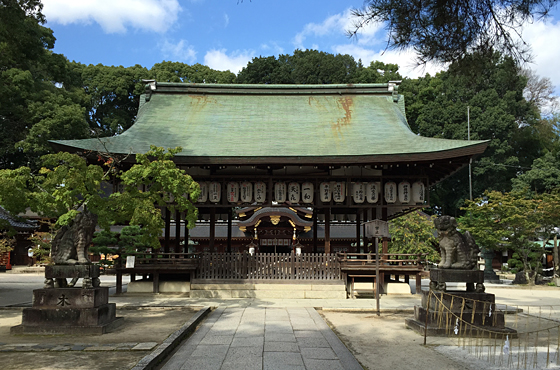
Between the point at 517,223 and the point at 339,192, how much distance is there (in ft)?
42.2

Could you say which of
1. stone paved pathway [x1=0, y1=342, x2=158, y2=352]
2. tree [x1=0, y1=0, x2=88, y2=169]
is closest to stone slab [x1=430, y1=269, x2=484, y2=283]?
stone paved pathway [x1=0, y1=342, x2=158, y2=352]

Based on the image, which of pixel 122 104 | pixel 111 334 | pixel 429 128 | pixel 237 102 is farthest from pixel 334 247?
pixel 122 104

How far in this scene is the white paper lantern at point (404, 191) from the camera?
1628 centimetres

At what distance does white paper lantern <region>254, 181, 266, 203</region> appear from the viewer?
1647 cm

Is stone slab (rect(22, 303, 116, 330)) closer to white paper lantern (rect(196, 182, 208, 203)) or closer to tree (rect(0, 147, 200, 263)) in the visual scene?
tree (rect(0, 147, 200, 263))

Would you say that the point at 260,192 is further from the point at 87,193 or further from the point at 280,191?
the point at 87,193

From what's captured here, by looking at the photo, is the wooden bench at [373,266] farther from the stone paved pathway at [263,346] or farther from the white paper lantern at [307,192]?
the stone paved pathway at [263,346]

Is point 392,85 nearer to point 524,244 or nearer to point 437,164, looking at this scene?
point 437,164

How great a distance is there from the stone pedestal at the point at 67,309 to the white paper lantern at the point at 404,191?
10.9 metres

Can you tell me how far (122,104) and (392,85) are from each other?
33.4m

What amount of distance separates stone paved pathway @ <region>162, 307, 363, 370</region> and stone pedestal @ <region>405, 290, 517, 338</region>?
84.8 inches

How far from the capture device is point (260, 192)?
16.5 m

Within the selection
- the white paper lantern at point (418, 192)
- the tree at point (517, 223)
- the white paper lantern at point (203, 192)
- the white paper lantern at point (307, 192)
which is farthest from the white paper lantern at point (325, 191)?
the tree at point (517, 223)

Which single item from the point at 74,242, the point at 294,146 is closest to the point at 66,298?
the point at 74,242
